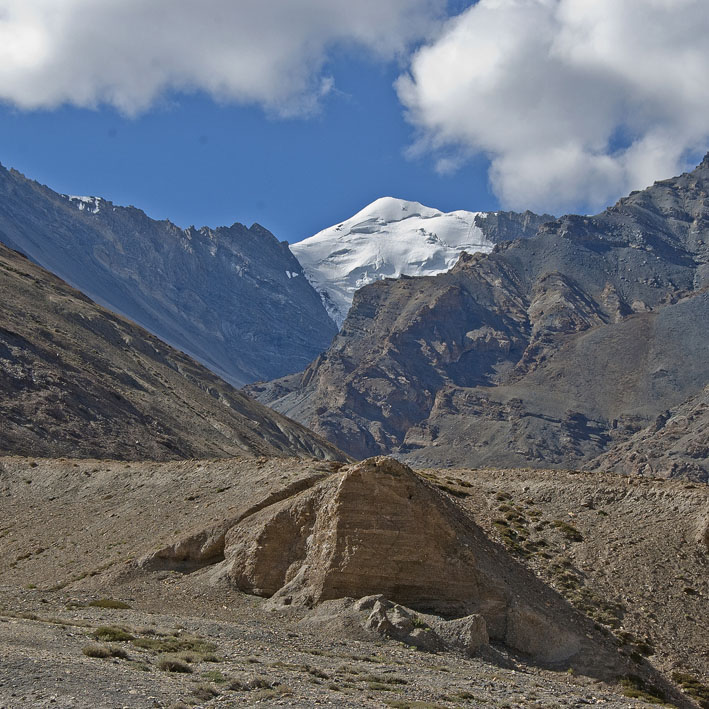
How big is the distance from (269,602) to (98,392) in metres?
66.0

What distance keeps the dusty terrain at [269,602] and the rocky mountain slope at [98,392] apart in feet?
100

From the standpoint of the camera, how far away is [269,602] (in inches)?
1251

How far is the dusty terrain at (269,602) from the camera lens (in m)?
21.9

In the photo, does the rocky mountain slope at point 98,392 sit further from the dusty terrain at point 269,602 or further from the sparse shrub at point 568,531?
the sparse shrub at point 568,531

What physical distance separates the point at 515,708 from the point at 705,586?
48.8ft

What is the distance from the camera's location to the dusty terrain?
2192 centimetres

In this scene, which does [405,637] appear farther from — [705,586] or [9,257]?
[9,257]

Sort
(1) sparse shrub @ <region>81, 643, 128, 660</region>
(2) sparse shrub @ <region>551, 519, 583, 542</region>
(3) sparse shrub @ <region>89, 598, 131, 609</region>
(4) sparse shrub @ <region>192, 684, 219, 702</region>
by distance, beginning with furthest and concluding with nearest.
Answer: (2) sparse shrub @ <region>551, 519, 583, 542</region>
(3) sparse shrub @ <region>89, 598, 131, 609</region>
(1) sparse shrub @ <region>81, 643, 128, 660</region>
(4) sparse shrub @ <region>192, 684, 219, 702</region>

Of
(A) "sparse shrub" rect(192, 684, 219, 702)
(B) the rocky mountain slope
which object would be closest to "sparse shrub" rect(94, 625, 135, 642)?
(A) "sparse shrub" rect(192, 684, 219, 702)

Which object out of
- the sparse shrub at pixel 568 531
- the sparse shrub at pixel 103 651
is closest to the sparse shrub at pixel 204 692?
the sparse shrub at pixel 103 651

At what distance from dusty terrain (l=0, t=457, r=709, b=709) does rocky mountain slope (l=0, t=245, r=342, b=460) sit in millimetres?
30597

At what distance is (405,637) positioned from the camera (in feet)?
95.8

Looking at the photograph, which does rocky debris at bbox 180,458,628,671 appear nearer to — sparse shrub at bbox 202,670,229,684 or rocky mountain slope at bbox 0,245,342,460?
sparse shrub at bbox 202,670,229,684

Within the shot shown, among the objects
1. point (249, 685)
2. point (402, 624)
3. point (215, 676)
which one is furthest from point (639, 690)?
point (215, 676)
